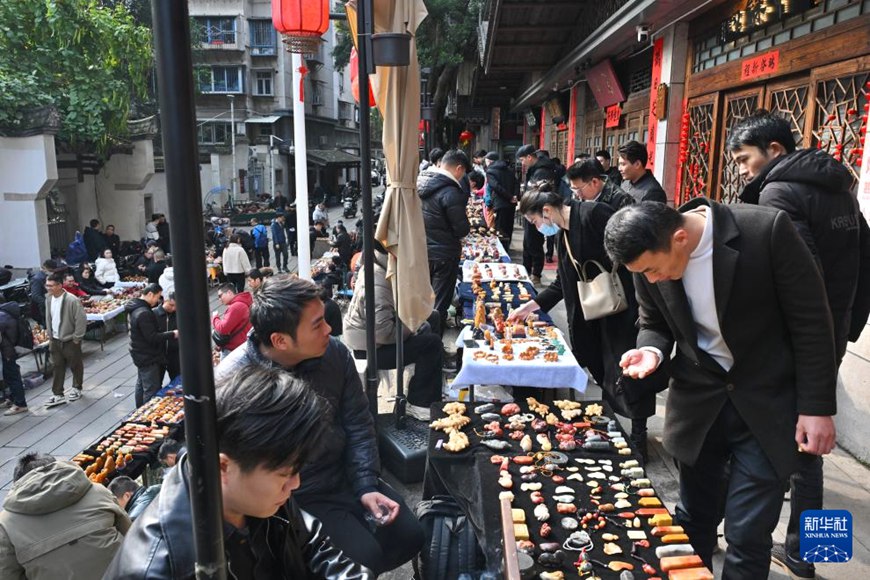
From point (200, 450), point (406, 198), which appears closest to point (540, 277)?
point (406, 198)

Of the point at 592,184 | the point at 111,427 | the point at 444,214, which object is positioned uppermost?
the point at 592,184

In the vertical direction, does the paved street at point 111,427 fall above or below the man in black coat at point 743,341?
below

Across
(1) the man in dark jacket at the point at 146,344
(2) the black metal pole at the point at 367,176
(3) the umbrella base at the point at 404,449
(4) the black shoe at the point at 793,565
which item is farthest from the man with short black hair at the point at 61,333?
(4) the black shoe at the point at 793,565

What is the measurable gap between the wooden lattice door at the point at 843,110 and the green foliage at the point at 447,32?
17.0 m

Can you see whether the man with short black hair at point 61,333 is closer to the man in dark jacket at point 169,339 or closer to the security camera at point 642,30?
the man in dark jacket at point 169,339

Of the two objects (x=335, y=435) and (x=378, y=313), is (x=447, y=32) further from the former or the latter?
(x=335, y=435)

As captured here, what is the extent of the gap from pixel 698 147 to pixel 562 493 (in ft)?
18.9

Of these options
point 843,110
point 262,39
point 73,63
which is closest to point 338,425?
point 843,110

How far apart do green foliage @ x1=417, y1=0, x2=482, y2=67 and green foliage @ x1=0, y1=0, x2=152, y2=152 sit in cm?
877

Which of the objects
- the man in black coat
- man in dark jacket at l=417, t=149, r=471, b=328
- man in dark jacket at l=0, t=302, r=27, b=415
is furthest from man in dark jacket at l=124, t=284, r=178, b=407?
the man in black coat

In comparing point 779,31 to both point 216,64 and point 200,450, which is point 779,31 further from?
point 216,64

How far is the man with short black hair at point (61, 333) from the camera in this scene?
828cm

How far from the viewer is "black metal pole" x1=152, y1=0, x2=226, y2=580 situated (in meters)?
1.05

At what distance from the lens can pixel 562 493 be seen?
2.87 m
